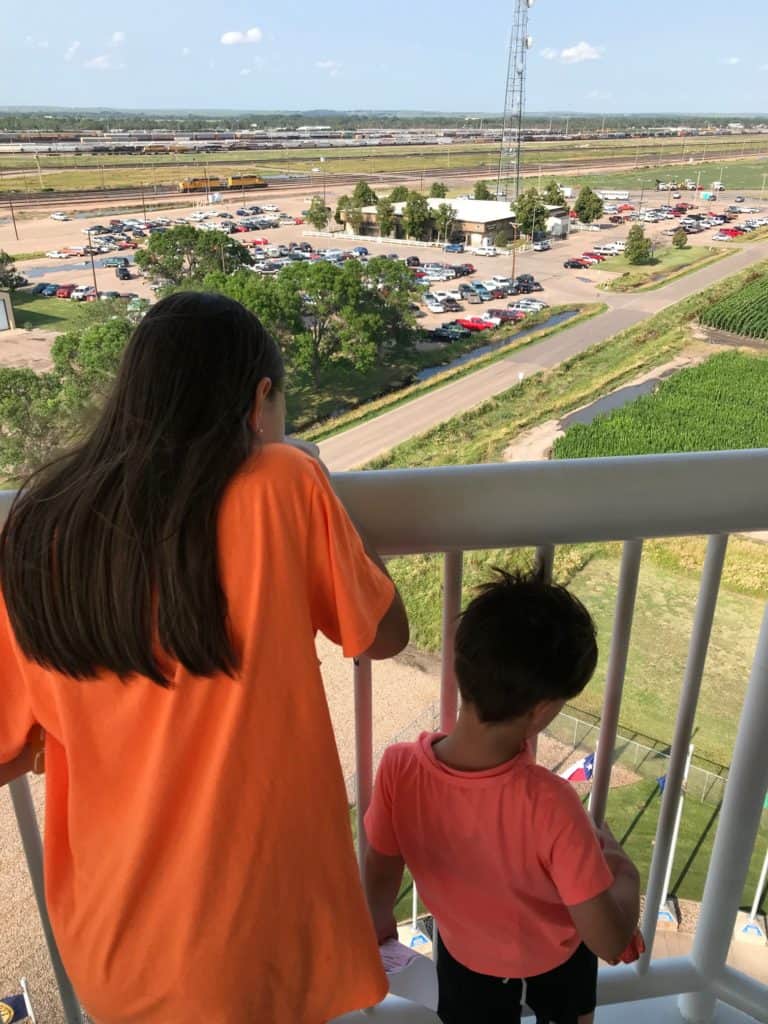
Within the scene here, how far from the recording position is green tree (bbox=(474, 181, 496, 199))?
2.95m

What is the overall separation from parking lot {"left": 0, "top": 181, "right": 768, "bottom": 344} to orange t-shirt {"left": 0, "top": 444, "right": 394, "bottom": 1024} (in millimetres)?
448

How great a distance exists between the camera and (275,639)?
48 centimetres

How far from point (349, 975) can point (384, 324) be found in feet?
5.86

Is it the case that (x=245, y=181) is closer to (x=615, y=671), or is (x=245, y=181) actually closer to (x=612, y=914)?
(x=615, y=671)

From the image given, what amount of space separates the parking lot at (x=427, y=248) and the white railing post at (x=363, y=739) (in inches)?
17.6

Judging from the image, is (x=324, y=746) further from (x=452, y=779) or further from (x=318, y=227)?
(x=318, y=227)

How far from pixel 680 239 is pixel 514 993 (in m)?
4.17

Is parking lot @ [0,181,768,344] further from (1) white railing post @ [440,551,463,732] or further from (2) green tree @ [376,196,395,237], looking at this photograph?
(1) white railing post @ [440,551,463,732]

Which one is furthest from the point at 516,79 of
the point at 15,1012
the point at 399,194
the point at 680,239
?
the point at 15,1012

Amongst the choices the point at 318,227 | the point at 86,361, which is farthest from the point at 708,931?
the point at 318,227

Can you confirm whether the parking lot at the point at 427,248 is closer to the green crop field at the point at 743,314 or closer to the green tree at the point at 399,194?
the green tree at the point at 399,194

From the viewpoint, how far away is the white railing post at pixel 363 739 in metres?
0.69

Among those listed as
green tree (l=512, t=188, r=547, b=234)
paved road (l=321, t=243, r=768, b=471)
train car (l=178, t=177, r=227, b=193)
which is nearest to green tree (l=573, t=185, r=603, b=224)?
paved road (l=321, t=243, r=768, b=471)

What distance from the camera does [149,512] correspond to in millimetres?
454
